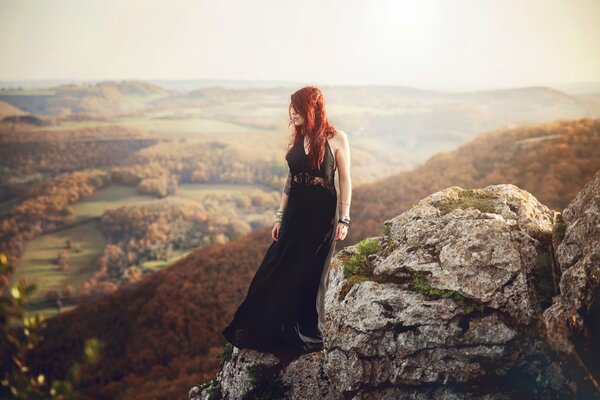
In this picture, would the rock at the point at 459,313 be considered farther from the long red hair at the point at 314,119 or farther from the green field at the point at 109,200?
the green field at the point at 109,200

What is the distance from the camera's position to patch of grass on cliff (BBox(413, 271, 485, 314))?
5484 mm

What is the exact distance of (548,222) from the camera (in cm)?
665

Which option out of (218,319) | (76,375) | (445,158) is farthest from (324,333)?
(445,158)

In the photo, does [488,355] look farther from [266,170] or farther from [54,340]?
Answer: [266,170]

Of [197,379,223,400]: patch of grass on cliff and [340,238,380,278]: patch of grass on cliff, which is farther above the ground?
[340,238,380,278]: patch of grass on cliff

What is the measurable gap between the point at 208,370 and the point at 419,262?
1511 centimetres

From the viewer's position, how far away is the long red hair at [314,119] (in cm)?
621

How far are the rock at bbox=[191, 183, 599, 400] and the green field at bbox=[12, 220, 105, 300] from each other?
9463 centimetres

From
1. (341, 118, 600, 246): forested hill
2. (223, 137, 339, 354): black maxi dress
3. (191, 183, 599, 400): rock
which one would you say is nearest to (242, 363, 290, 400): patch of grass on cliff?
(191, 183, 599, 400): rock

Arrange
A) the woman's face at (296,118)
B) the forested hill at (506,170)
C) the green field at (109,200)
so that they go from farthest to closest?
the green field at (109,200)
the forested hill at (506,170)
the woman's face at (296,118)

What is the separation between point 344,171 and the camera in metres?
6.53

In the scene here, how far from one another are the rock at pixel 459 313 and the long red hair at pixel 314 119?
1906 mm

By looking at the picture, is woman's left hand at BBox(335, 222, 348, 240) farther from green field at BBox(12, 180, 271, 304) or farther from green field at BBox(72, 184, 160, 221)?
green field at BBox(72, 184, 160, 221)

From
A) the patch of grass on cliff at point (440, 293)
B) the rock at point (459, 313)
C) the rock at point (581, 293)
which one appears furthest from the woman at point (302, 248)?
the rock at point (581, 293)
